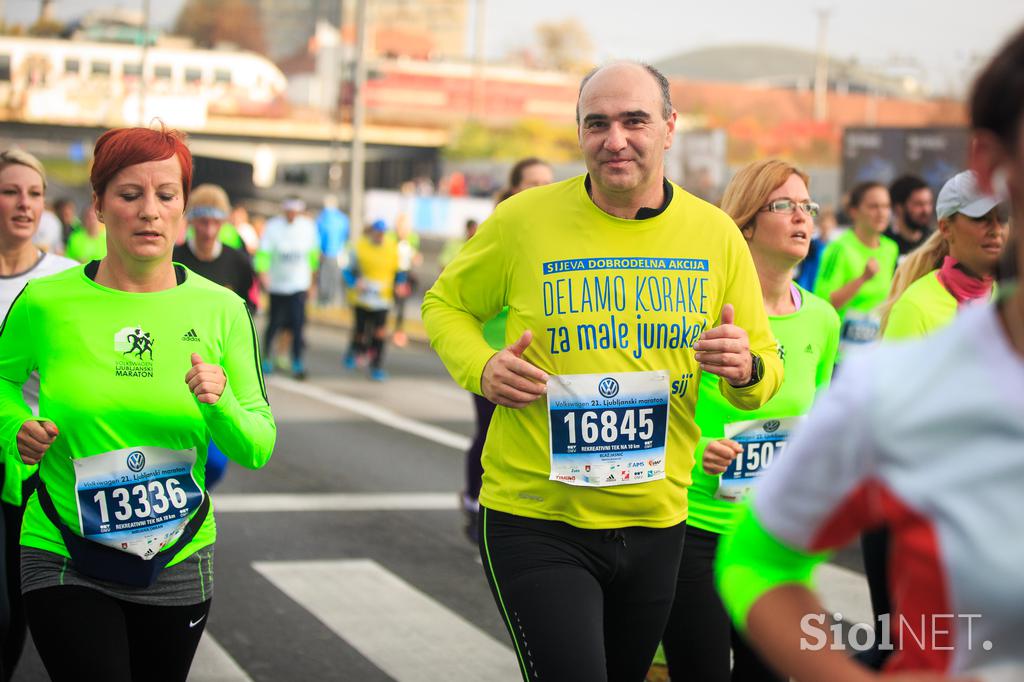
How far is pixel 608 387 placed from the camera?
377 centimetres

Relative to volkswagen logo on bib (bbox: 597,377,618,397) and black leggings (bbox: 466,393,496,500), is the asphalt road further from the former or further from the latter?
volkswagen logo on bib (bbox: 597,377,618,397)

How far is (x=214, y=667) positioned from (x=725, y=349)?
3.10 metres

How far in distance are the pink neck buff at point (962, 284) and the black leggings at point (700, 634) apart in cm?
112

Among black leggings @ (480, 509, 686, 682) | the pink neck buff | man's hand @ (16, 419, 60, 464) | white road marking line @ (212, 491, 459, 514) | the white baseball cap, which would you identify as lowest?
white road marking line @ (212, 491, 459, 514)

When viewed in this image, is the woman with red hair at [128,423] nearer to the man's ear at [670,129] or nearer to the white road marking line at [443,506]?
the man's ear at [670,129]

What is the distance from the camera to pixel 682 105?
9056cm

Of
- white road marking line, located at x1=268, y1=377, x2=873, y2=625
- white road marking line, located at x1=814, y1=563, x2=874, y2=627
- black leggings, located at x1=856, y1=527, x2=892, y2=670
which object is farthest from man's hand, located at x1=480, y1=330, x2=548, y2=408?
white road marking line, located at x1=268, y1=377, x2=873, y2=625

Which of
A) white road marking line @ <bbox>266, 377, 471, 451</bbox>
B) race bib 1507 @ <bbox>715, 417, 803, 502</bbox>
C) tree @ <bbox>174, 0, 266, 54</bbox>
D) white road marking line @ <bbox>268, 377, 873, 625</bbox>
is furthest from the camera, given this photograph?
tree @ <bbox>174, 0, 266, 54</bbox>

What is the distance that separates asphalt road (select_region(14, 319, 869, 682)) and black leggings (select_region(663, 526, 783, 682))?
1700mm

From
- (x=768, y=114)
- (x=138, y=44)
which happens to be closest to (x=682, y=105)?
(x=768, y=114)

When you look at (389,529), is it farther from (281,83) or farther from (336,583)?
(281,83)

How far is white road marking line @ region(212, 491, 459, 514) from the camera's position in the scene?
9172mm

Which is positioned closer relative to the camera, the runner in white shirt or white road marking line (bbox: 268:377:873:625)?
white road marking line (bbox: 268:377:873:625)

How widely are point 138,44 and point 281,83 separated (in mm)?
9842
